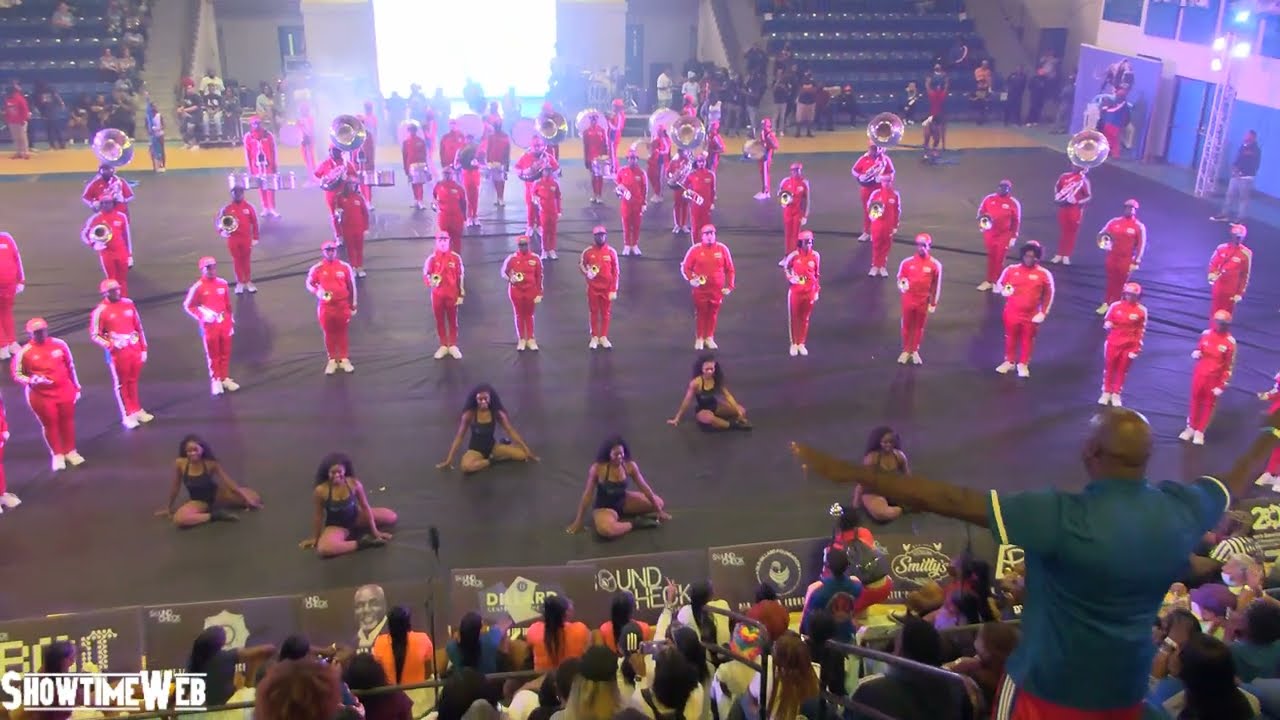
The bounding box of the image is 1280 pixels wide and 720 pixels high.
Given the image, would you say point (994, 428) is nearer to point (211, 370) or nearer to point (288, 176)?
point (211, 370)

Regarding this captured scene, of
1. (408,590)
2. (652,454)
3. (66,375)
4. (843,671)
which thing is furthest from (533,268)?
(843,671)

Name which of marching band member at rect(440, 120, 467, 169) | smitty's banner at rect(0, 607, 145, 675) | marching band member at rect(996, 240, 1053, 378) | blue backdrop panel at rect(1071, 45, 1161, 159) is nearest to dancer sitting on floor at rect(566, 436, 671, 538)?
smitty's banner at rect(0, 607, 145, 675)

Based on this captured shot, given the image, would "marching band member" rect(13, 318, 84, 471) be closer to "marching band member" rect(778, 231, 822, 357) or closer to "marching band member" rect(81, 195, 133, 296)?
"marching band member" rect(81, 195, 133, 296)

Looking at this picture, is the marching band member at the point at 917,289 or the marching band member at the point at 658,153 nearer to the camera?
the marching band member at the point at 917,289

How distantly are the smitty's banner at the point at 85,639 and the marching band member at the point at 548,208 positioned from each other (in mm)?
10128

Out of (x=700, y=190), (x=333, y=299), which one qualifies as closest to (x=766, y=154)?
(x=700, y=190)

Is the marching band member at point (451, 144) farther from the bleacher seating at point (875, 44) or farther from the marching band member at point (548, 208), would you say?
the bleacher seating at point (875, 44)

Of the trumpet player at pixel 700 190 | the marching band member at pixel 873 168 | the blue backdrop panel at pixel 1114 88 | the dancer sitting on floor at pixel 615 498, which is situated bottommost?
the dancer sitting on floor at pixel 615 498

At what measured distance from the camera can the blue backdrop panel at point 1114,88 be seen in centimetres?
2428

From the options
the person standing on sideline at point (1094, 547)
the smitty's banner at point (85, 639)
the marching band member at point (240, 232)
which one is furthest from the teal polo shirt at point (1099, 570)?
the marching band member at point (240, 232)

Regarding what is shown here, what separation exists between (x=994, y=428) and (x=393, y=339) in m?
7.10

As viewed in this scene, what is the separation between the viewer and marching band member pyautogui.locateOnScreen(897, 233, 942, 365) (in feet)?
39.3

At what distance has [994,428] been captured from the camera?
1072 centimetres

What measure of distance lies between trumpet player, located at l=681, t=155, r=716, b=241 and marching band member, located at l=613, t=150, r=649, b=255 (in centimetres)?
80
